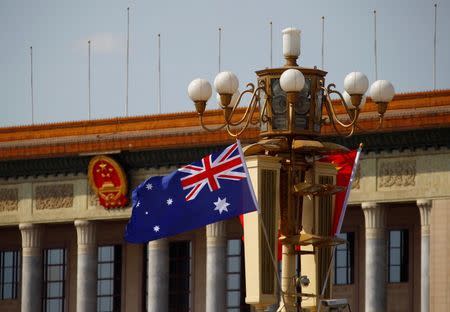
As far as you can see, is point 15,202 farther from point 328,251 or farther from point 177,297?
point 328,251

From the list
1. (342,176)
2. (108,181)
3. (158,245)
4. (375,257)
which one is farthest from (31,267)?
(342,176)

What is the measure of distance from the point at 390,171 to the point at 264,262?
88.9 ft

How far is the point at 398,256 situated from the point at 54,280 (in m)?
14.3

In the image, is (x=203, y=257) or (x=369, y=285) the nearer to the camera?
(x=369, y=285)

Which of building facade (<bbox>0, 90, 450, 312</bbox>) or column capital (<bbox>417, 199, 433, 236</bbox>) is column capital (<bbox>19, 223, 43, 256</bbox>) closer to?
building facade (<bbox>0, 90, 450, 312</bbox>)

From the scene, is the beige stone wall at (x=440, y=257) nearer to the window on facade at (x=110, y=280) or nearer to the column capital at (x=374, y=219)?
the column capital at (x=374, y=219)

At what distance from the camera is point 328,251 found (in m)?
28.9

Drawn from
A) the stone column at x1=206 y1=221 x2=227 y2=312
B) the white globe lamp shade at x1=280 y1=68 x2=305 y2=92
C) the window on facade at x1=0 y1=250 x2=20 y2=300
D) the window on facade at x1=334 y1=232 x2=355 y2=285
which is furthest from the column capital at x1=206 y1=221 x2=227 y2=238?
the white globe lamp shade at x1=280 y1=68 x2=305 y2=92

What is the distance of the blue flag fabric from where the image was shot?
94.4 feet

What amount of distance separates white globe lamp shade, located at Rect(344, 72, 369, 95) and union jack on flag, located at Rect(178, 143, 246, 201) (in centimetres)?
211

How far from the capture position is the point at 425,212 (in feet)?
176

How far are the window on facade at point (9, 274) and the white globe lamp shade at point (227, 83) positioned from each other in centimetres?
3796

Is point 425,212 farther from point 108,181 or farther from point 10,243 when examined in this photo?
point 10,243

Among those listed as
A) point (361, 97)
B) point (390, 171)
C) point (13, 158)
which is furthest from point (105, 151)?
point (361, 97)
